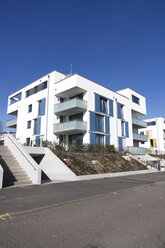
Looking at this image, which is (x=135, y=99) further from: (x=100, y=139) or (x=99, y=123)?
(x=100, y=139)

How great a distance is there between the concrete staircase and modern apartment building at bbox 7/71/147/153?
756cm

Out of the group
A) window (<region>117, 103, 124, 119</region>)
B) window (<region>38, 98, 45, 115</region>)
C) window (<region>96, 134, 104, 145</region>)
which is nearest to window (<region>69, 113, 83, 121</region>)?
window (<region>96, 134, 104, 145</region>)

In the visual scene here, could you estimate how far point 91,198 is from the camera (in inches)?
278

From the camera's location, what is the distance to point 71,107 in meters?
21.8

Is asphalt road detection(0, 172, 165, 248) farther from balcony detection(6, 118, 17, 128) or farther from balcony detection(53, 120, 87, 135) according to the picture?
balcony detection(6, 118, 17, 128)

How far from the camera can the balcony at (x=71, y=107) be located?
21750 mm

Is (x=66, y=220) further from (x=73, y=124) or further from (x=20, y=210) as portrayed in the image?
(x=73, y=124)

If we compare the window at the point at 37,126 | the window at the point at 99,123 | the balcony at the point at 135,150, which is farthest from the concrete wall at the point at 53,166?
the balcony at the point at 135,150

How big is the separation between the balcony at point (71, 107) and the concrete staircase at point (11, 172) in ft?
34.4

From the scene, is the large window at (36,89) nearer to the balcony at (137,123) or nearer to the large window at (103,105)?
the large window at (103,105)

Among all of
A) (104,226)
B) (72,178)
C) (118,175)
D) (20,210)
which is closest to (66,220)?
(104,226)

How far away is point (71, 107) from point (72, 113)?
289cm

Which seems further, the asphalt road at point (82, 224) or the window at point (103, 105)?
the window at point (103, 105)

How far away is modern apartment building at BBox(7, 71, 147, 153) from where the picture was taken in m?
22.6
